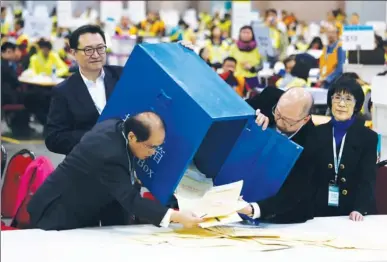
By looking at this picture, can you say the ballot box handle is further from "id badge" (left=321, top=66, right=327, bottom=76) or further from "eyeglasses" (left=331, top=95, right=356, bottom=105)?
"id badge" (left=321, top=66, right=327, bottom=76)

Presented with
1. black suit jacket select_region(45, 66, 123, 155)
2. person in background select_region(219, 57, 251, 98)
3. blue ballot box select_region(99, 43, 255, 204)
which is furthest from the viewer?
person in background select_region(219, 57, 251, 98)

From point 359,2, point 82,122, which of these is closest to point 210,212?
point 82,122

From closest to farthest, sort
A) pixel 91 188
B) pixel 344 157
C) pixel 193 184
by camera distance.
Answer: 1. pixel 91 188
2. pixel 193 184
3. pixel 344 157

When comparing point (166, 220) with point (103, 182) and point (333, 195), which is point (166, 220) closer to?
point (103, 182)

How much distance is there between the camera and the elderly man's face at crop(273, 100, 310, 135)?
3.54 meters

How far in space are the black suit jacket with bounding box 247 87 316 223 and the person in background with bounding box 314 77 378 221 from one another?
0.20 m

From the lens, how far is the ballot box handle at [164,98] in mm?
3311

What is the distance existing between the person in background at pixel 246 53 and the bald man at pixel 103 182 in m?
8.32

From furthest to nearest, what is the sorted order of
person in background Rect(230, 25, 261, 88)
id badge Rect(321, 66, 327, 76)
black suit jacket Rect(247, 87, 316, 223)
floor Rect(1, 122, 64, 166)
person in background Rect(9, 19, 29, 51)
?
person in background Rect(9, 19, 29, 51)
person in background Rect(230, 25, 261, 88)
id badge Rect(321, 66, 327, 76)
floor Rect(1, 122, 64, 166)
black suit jacket Rect(247, 87, 316, 223)

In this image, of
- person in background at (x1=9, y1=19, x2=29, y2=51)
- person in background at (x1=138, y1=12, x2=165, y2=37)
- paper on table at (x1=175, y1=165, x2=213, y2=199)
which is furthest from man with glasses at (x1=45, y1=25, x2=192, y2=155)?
person in background at (x1=138, y1=12, x2=165, y2=37)

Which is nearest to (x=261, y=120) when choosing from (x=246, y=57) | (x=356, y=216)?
(x=356, y=216)

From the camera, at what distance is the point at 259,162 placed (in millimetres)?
3609

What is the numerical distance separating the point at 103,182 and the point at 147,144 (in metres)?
0.28

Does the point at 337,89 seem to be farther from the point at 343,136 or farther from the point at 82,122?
the point at 82,122
